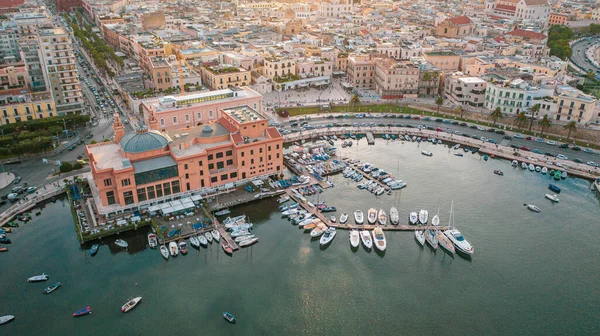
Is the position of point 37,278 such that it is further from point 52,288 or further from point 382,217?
point 382,217

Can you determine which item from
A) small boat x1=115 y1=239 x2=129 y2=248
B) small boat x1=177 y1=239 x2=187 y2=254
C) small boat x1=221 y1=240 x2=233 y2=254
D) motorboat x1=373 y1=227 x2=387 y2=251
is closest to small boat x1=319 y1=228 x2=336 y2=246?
motorboat x1=373 y1=227 x2=387 y2=251

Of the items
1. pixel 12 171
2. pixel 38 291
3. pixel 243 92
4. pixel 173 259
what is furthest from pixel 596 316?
pixel 12 171

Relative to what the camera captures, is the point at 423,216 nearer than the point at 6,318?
No

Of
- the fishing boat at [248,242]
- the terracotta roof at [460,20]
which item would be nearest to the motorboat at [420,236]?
the fishing boat at [248,242]

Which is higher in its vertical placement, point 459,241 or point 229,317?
point 459,241

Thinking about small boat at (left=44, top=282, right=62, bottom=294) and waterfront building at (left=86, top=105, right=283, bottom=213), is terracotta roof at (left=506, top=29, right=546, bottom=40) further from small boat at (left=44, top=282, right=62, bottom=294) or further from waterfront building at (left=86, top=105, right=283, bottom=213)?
small boat at (left=44, top=282, right=62, bottom=294)

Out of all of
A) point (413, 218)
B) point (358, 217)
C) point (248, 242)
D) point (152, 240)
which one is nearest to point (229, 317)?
point (248, 242)

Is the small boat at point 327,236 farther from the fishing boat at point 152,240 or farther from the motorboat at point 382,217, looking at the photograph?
the fishing boat at point 152,240
